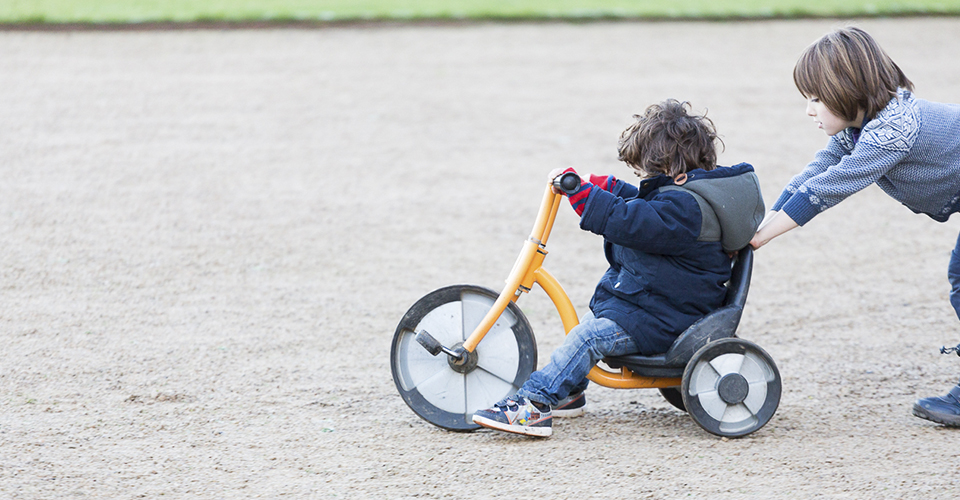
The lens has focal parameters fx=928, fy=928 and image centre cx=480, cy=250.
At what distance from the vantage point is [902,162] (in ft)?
10.1

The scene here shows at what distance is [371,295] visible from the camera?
498cm

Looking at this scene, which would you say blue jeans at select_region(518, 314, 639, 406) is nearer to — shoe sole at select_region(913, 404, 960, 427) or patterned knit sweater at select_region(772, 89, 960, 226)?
patterned knit sweater at select_region(772, 89, 960, 226)

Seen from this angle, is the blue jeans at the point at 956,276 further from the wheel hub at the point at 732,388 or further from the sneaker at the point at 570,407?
the sneaker at the point at 570,407

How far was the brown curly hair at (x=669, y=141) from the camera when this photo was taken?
3.03 metres

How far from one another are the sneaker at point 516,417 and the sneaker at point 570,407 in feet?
0.87

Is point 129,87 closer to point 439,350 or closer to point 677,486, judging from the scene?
point 439,350

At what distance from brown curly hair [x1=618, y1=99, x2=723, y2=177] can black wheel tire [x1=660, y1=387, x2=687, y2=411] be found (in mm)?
859

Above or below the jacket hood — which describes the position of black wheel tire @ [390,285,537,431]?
below

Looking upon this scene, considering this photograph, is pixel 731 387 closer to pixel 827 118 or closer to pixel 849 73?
pixel 827 118

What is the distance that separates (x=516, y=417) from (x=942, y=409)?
1.51 m

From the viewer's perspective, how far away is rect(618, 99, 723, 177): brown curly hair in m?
3.03

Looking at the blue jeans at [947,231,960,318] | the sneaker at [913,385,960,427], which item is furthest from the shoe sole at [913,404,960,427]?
the blue jeans at [947,231,960,318]

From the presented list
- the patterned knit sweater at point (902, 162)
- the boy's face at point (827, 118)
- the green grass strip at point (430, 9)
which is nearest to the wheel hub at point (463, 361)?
the patterned knit sweater at point (902, 162)

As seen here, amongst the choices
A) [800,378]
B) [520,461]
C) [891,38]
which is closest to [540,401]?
[520,461]
